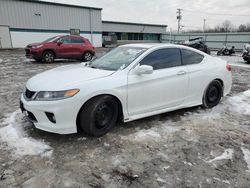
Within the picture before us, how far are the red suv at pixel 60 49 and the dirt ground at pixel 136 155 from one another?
7698 millimetres

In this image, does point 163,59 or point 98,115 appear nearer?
point 98,115

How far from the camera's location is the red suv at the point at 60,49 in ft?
36.6

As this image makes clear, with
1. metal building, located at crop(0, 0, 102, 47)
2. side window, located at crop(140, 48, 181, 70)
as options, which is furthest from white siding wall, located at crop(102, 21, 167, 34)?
side window, located at crop(140, 48, 181, 70)

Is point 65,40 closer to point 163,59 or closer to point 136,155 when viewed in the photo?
point 163,59

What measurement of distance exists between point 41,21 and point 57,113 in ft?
79.1

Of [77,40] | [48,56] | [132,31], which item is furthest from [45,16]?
[132,31]

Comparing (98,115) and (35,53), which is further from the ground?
(35,53)

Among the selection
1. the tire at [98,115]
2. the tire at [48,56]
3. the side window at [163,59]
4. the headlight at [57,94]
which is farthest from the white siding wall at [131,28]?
the headlight at [57,94]

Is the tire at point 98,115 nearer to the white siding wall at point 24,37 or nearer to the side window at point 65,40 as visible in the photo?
the side window at point 65,40

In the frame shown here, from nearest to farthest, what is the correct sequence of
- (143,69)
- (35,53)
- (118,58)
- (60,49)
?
(143,69)
(118,58)
(35,53)
(60,49)

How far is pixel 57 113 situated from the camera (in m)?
2.90

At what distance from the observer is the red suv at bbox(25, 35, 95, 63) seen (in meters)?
11.1

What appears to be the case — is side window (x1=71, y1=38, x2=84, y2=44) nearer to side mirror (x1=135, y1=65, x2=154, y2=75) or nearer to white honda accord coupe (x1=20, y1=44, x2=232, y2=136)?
white honda accord coupe (x1=20, y1=44, x2=232, y2=136)

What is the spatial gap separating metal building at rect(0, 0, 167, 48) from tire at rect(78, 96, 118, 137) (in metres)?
22.5
